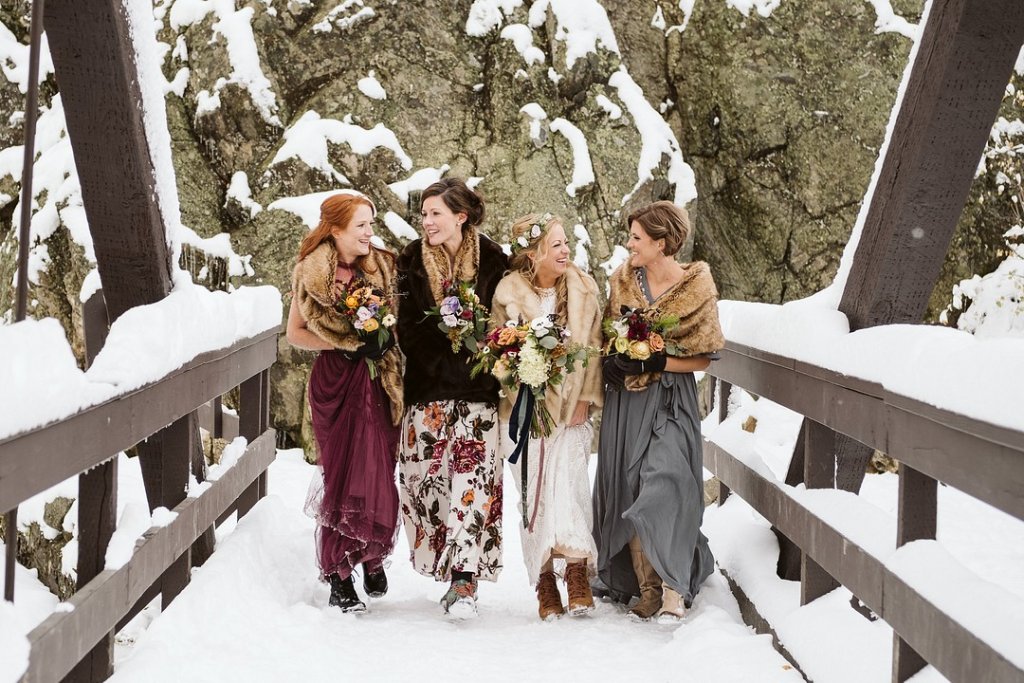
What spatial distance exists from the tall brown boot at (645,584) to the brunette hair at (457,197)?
5.49 ft

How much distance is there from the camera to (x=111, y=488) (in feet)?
10.5

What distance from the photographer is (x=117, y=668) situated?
3.21m

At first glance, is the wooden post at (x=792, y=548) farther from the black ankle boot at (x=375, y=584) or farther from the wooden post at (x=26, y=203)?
the wooden post at (x=26, y=203)

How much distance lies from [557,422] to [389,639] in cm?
121

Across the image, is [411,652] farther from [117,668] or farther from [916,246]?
[916,246]

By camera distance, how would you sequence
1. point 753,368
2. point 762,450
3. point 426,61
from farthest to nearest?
point 426,61, point 762,450, point 753,368

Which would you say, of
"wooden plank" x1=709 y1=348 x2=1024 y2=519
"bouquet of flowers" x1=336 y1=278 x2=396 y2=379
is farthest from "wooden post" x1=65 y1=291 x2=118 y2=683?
"wooden plank" x1=709 y1=348 x2=1024 y2=519

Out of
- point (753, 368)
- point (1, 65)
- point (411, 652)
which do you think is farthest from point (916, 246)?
point (1, 65)

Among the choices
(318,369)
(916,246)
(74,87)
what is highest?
(74,87)

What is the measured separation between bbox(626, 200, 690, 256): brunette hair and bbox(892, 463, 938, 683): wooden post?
2113mm

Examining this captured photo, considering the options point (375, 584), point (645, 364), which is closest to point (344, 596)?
point (375, 584)

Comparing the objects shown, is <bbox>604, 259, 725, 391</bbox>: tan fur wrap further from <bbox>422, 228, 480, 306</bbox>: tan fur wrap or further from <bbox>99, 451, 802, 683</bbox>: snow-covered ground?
<bbox>99, 451, 802, 683</bbox>: snow-covered ground

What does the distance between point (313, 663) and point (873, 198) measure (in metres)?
2.74

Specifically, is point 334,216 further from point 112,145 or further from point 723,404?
point 723,404
